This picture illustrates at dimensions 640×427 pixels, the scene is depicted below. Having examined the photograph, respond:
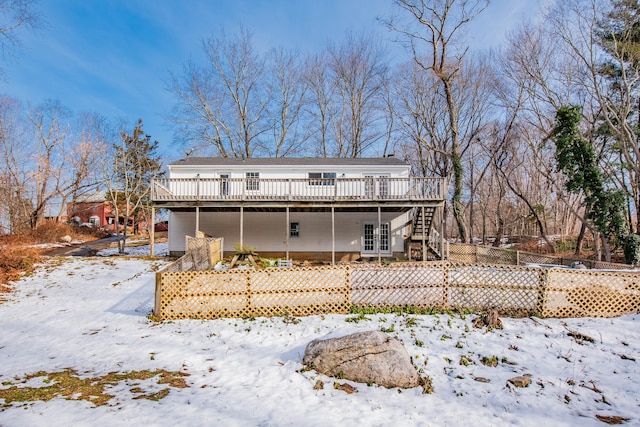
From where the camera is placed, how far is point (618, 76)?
18.0 m

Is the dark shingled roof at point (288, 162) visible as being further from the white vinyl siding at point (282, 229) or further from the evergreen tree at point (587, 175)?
the evergreen tree at point (587, 175)

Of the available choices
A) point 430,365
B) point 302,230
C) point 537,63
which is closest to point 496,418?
point 430,365

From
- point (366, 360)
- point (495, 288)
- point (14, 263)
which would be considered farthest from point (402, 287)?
point (14, 263)

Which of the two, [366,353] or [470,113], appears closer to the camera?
[366,353]

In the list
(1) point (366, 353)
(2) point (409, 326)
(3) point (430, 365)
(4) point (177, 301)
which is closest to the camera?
(1) point (366, 353)

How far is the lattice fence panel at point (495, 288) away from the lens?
7258mm

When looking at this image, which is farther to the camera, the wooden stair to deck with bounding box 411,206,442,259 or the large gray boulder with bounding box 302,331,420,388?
the wooden stair to deck with bounding box 411,206,442,259

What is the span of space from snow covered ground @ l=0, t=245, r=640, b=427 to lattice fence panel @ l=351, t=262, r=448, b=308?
489 millimetres

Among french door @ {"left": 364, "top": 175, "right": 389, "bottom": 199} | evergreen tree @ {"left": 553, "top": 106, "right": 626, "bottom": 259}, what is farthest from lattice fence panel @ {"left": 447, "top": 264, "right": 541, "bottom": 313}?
evergreen tree @ {"left": 553, "top": 106, "right": 626, "bottom": 259}

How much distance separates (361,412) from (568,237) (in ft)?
102

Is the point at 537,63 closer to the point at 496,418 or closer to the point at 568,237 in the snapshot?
the point at 568,237

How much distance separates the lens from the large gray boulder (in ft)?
15.0

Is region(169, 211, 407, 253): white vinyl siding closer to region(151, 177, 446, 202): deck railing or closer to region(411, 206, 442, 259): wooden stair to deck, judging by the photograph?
region(411, 206, 442, 259): wooden stair to deck

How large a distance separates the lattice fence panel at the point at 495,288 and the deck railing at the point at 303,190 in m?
7.45
